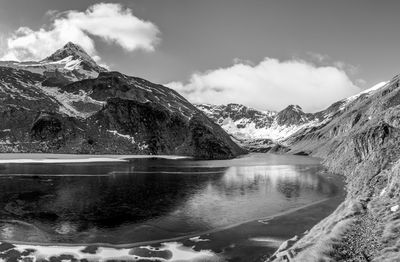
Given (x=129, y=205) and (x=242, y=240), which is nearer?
(x=242, y=240)

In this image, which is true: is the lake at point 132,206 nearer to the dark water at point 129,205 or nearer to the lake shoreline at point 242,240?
the dark water at point 129,205

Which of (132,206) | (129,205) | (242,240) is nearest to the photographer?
(242,240)

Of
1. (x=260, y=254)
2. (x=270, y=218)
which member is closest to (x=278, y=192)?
(x=270, y=218)

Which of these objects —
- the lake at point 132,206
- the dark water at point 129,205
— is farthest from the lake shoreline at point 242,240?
the dark water at point 129,205

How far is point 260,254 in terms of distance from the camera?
116ft

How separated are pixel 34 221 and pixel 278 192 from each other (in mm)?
50048

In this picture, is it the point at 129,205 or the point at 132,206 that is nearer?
the point at 132,206

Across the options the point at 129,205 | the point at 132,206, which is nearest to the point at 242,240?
the point at 132,206

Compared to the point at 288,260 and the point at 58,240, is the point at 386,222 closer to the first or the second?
the point at 288,260

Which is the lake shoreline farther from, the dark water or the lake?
the dark water

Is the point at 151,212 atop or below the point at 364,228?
below

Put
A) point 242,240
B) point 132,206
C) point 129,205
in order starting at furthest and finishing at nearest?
1. point 129,205
2. point 132,206
3. point 242,240

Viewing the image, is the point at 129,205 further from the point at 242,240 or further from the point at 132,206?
the point at 242,240

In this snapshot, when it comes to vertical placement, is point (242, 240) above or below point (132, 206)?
below
